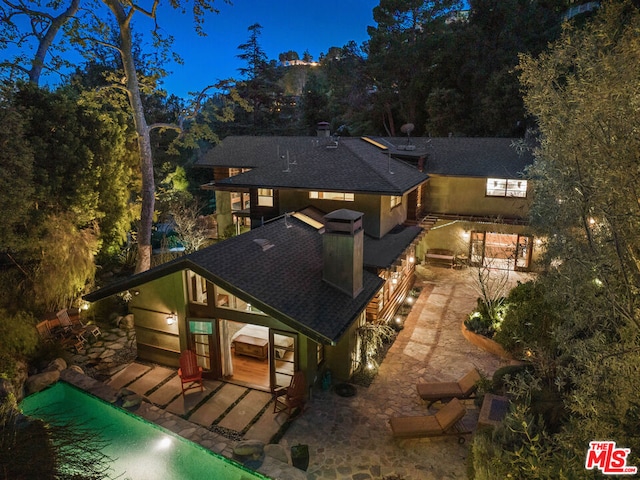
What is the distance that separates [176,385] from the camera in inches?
504

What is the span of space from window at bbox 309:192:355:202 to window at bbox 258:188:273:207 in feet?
10.4

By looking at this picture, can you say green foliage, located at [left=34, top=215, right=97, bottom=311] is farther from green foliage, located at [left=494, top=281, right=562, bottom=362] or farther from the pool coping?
green foliage, located at [left=494, top=281, right=562, bottom=362]

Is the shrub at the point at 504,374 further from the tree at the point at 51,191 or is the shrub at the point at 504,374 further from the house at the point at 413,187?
the tree at the point at 51,191

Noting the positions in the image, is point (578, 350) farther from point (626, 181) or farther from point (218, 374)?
point (218, 374)

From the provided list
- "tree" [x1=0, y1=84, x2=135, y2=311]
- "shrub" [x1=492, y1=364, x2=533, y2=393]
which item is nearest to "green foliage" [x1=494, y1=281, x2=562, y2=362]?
"shrub" [x1=492, y1=364, x2=533, y2=393]

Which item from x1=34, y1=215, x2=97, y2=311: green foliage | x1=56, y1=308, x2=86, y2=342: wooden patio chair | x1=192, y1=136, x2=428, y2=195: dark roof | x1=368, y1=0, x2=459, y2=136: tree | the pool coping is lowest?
the pool coping

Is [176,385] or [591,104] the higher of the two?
[591,104]

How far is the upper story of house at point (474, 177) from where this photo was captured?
75.4 ft

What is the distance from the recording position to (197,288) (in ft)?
42.9

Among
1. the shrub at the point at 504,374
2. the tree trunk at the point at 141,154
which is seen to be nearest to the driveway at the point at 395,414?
the shrub at the point at 504,374

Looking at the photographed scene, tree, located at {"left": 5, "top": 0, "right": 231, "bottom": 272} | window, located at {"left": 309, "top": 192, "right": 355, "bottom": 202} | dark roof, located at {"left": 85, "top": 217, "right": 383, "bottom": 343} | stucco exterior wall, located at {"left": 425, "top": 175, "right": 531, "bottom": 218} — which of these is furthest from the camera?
stucco exterior wall, located at {"left": 425, "top": 175, "right": 531, "bottom": 218}

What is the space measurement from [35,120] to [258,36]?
40.2m

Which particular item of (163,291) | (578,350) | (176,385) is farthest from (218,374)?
(578,350)

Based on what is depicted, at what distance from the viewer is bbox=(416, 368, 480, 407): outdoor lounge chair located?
457 inches
